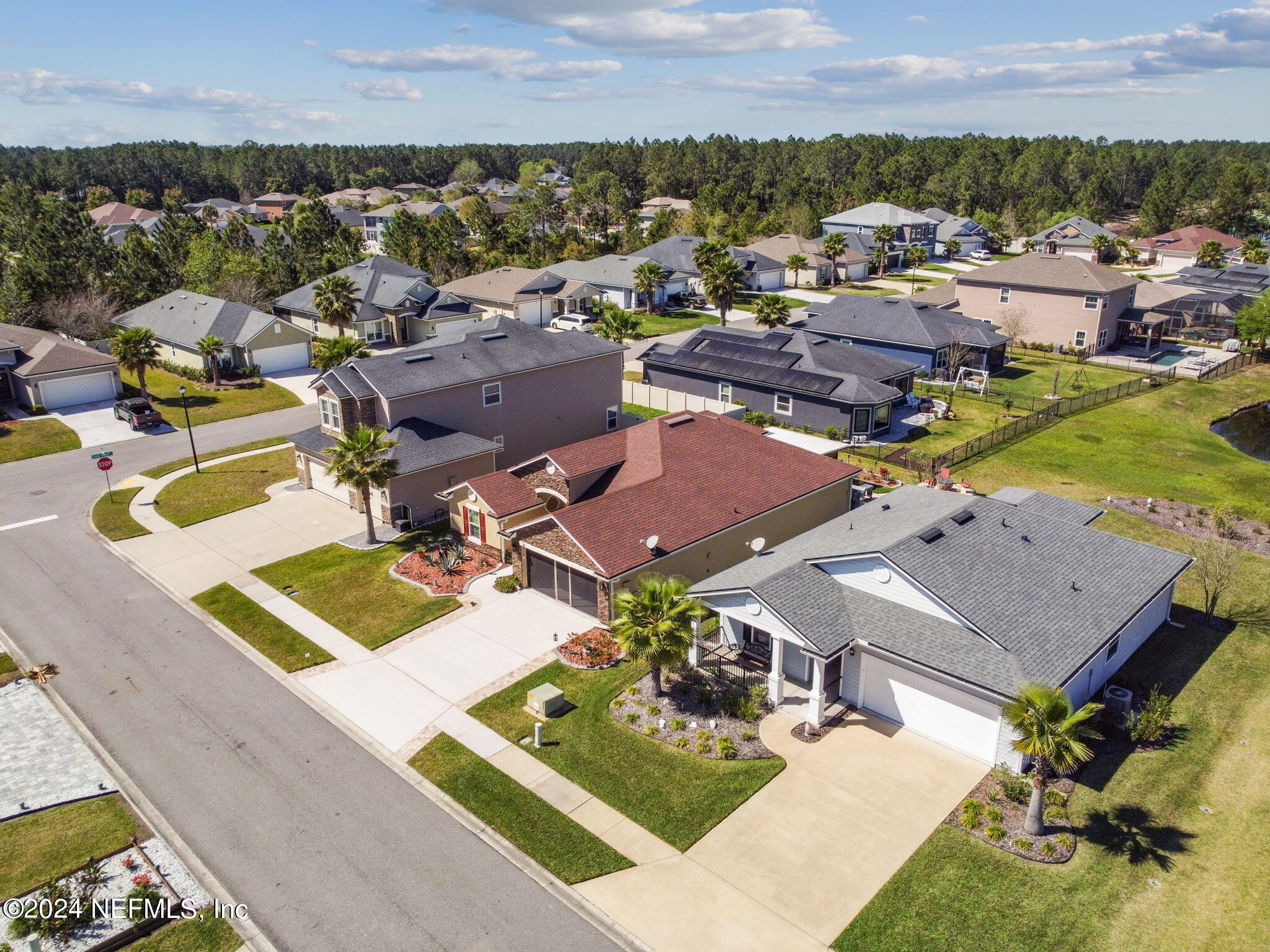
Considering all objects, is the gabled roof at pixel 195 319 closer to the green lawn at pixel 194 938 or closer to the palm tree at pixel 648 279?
the palm tree at pixel 648 279

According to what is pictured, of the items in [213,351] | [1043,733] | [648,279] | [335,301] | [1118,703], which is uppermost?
[335,301]

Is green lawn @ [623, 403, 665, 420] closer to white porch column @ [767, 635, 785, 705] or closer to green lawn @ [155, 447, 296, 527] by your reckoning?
green lawn @ [155, 447, 296, 527]

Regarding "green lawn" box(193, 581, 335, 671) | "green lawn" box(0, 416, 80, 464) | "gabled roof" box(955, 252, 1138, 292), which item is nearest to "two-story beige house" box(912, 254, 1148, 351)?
"gabled roof" box(955, 252, 1138, 292)

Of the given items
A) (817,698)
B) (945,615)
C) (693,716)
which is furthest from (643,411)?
(817,698)

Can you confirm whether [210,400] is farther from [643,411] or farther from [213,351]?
[643,411]

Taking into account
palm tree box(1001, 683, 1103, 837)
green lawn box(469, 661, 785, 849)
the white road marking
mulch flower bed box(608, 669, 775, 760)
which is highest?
palm tree box(1001, 683, 1103, 837)

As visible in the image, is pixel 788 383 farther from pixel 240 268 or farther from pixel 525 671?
pixel 240 268

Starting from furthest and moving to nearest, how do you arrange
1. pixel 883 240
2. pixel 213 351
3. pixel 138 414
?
pixel 883 240, pixel 213 351, pixel 138 414
